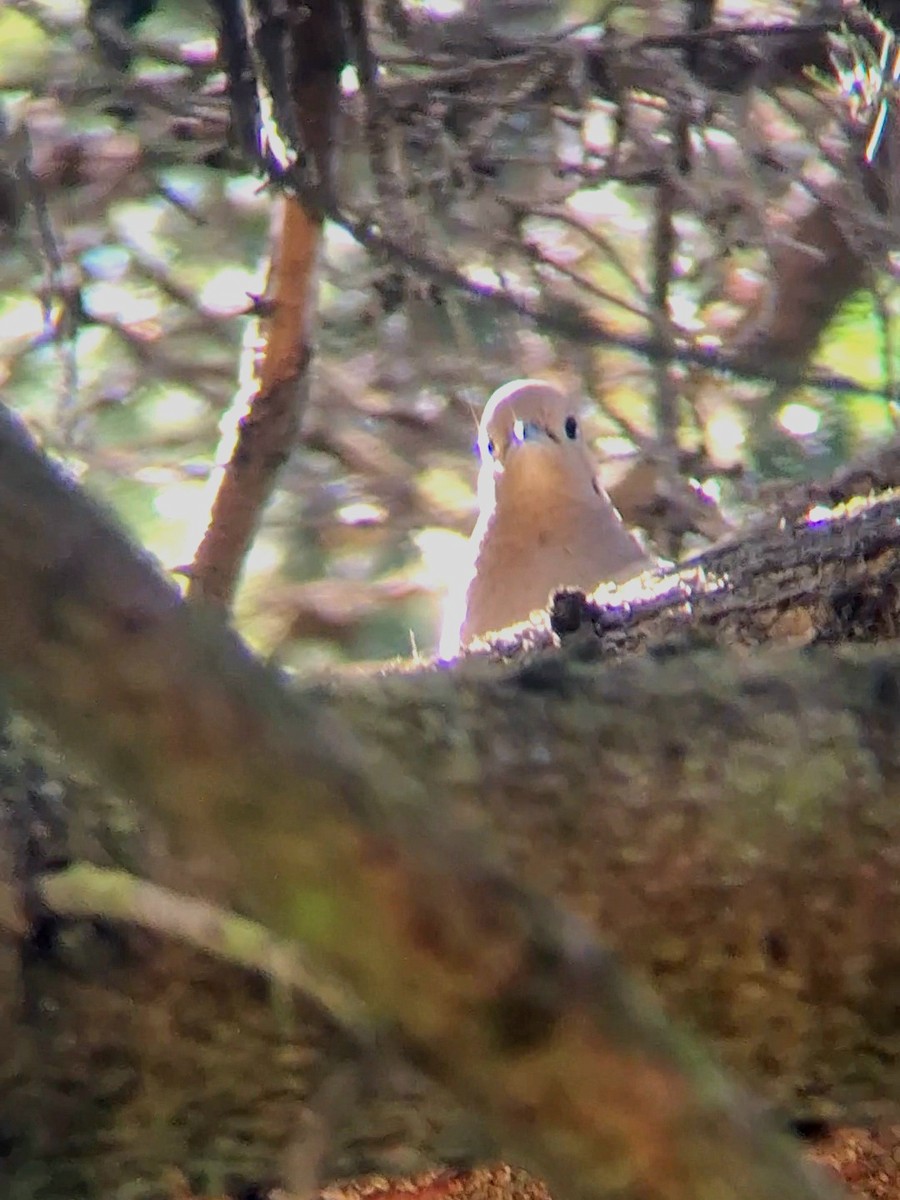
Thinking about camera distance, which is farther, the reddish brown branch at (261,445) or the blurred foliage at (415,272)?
the blurred foliage at (415,272)

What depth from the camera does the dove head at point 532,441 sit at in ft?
10.6

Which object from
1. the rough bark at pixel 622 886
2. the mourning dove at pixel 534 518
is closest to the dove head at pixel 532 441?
the mourning dove at pixel 534 518

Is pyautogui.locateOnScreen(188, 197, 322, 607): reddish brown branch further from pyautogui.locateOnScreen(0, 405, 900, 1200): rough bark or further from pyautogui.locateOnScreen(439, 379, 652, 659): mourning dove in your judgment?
pyautogui.locateOnScreen(439, 379, 652, 659): mourning dove

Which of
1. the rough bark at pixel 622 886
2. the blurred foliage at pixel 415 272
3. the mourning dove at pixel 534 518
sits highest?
the rough bark at pixel 622 886

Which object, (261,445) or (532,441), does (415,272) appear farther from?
(532,441)

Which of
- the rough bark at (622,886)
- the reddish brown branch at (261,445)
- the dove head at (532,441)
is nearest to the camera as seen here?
the rough bark at (622,886)

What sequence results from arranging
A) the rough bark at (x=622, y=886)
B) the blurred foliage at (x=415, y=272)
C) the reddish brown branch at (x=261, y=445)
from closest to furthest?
the rough bark at (x=622, y=886) → the reddish brown branch at (x=261, y=445) → the blurred foliage at (x=415, y=272)

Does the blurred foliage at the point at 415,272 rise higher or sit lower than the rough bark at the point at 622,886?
lower

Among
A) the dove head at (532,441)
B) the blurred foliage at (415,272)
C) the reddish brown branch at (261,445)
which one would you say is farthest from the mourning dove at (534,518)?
the reddish brown branch at (261,445)

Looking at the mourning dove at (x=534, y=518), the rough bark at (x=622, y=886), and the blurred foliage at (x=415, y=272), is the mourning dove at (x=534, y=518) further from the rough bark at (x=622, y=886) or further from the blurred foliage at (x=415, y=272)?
the rough bark at (x=622, y=886)

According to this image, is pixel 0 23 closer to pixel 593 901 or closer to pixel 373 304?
pixel 373 304

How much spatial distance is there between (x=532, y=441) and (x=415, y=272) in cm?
118

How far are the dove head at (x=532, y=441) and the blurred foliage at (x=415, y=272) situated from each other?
0.09 metres

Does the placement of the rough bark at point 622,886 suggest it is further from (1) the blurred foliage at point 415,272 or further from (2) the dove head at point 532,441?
(2) the dove head at point 532,441
